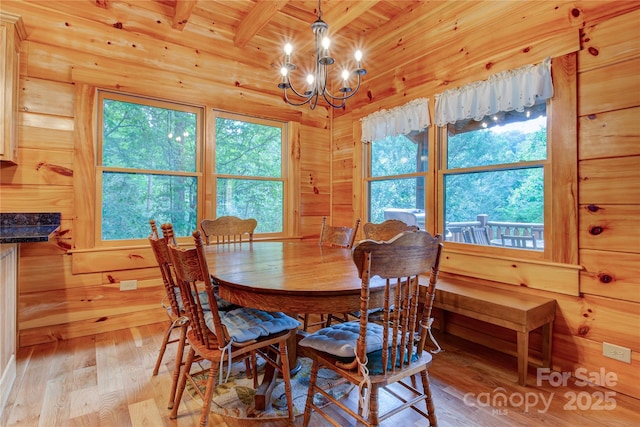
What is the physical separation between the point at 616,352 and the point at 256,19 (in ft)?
11.8

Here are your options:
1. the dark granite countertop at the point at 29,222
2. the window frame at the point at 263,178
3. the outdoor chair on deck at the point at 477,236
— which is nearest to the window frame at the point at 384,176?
the outdoor chair on deck at the point at 477,236

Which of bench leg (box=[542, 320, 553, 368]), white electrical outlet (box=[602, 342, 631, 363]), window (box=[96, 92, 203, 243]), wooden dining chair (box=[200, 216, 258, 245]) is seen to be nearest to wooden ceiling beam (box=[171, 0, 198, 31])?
window (box=[96, 92, 203, 243])

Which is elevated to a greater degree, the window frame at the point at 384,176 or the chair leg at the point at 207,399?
the window frame at the point at 384,176

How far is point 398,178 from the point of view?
3.34 meters

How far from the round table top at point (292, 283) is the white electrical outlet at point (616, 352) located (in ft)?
5.26

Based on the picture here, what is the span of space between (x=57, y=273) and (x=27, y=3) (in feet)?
6.82

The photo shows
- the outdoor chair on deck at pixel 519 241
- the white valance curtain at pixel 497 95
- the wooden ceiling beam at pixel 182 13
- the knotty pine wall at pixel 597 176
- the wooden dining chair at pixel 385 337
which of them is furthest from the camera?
the wooden ceiling beam at pixel 182 13

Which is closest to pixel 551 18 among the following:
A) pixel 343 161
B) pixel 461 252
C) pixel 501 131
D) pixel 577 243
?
pixel 501 131

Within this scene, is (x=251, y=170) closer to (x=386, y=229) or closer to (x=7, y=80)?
(x=386, y=229)

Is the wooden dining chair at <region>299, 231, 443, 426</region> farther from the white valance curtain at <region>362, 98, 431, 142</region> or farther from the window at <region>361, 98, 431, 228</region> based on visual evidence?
the white valance curtain at <region>362, 98, 431, 142</region>

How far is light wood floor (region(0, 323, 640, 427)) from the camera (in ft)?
5.45

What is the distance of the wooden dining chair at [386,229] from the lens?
2496mm

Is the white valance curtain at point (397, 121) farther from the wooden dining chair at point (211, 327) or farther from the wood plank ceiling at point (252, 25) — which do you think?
the wooden dining chair at point (211, 327)

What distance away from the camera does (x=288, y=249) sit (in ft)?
7.98
